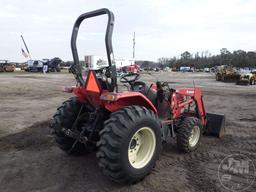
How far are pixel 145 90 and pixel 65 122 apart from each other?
1.44 metres

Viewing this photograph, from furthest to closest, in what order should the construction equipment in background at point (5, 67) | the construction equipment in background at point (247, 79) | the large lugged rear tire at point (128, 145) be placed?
the construction equipment in background at point (5, 67)
the construction equipment in background at point (247, 79)
the large lugged rear tire at point (128, 145)

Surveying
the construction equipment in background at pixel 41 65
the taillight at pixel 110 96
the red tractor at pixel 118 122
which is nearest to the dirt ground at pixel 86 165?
the red tractor at pixel 118 122

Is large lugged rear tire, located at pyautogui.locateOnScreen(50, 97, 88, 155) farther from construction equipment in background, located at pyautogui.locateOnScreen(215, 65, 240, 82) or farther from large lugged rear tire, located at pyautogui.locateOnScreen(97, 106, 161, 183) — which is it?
construction equipment in background, located at pyautogui.locateOnScreen(215, 65, 240, 82)

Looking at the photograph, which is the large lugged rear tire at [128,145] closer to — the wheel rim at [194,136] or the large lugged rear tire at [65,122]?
A: the large lugged rear tire at [65,122]

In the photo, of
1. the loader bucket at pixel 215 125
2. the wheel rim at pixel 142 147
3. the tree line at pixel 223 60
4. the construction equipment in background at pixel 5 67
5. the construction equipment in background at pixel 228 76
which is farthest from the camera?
the tree line at pixel 223 60

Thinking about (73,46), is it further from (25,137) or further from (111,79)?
(25,137)

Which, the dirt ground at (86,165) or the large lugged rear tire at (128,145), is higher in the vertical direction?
the large lugged rear tire at (128,145)

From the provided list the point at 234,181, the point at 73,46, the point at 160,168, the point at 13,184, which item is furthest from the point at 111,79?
the point at 234,181

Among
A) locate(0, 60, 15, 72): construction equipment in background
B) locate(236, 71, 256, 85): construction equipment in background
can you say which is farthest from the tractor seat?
locate(0, 60, 15, 72): construction equipment in background

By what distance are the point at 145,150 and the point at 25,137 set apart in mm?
3133

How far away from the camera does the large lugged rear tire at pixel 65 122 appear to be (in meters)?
4.37

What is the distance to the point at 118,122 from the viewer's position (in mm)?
3443

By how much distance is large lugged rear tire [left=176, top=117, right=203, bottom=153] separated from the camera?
4.79 m

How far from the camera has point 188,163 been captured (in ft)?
14.6
